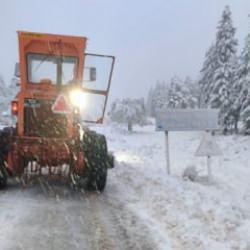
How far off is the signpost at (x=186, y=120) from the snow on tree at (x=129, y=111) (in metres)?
67.1

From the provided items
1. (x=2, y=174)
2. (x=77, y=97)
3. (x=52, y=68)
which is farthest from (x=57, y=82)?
(x=2, y=174)

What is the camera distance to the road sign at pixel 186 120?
15.9m

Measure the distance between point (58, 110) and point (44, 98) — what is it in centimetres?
85

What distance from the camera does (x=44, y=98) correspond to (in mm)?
11484

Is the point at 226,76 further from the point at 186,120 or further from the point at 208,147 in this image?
the point at 208,147

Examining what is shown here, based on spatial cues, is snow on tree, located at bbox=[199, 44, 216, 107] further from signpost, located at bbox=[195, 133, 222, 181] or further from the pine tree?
signpost, located at bbox=[195, 133, 222, 181]

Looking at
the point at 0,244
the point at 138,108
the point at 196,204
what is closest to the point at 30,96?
the point at 196,204

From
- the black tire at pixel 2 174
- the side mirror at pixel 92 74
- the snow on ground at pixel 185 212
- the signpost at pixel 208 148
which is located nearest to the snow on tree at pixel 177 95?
the signpost at pixel 208 148

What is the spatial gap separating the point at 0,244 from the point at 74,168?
4.54m

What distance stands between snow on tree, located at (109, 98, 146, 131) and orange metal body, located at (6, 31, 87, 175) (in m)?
71.2

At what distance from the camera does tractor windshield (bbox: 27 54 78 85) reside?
1193cm

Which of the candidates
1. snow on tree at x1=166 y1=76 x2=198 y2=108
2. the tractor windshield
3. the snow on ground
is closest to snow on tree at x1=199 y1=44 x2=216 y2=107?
snow on tree at x1=166 y1=76 x2=198 y2=108

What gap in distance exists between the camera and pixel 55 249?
6523mm

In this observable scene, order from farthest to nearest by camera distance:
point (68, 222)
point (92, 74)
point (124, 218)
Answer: point (92, 74) → point (124, 218) → point (68, 222)
